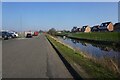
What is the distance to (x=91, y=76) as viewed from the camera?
8.35m

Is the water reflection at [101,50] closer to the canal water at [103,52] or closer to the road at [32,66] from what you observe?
the canal water at [103,52]

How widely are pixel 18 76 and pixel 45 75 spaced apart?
41.5 inches

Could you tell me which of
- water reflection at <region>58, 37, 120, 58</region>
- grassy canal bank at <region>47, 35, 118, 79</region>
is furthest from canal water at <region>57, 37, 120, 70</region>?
grassy canal bank at <region>47, 35, 118, 79</region>

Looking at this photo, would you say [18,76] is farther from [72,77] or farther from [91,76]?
[91,76]

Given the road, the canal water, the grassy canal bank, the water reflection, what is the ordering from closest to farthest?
the grassy canal bank, the road, the canal water, the water reflection

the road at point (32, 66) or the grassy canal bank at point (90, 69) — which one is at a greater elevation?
the grassy canal bank at point (90, 69)

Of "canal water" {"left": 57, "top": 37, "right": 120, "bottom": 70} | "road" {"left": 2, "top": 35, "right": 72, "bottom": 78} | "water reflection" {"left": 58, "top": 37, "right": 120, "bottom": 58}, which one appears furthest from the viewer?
"water reflection" {"left": 58, "top": 37, "right": 120, "bottom": 58}

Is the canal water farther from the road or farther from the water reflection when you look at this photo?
the road

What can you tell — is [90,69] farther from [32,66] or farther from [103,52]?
[103,52]

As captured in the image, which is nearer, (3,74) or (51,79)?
(51,79)

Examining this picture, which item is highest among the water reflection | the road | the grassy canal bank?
the grassy canal bank

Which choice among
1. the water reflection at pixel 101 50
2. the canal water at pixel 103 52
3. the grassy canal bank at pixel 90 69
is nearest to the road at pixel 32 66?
the grassy canal bank at pixel 90 69

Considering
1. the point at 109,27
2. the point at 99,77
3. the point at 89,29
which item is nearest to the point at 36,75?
the point at 99,77

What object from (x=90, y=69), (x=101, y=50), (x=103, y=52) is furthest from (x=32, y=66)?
(x=101, y=50)
